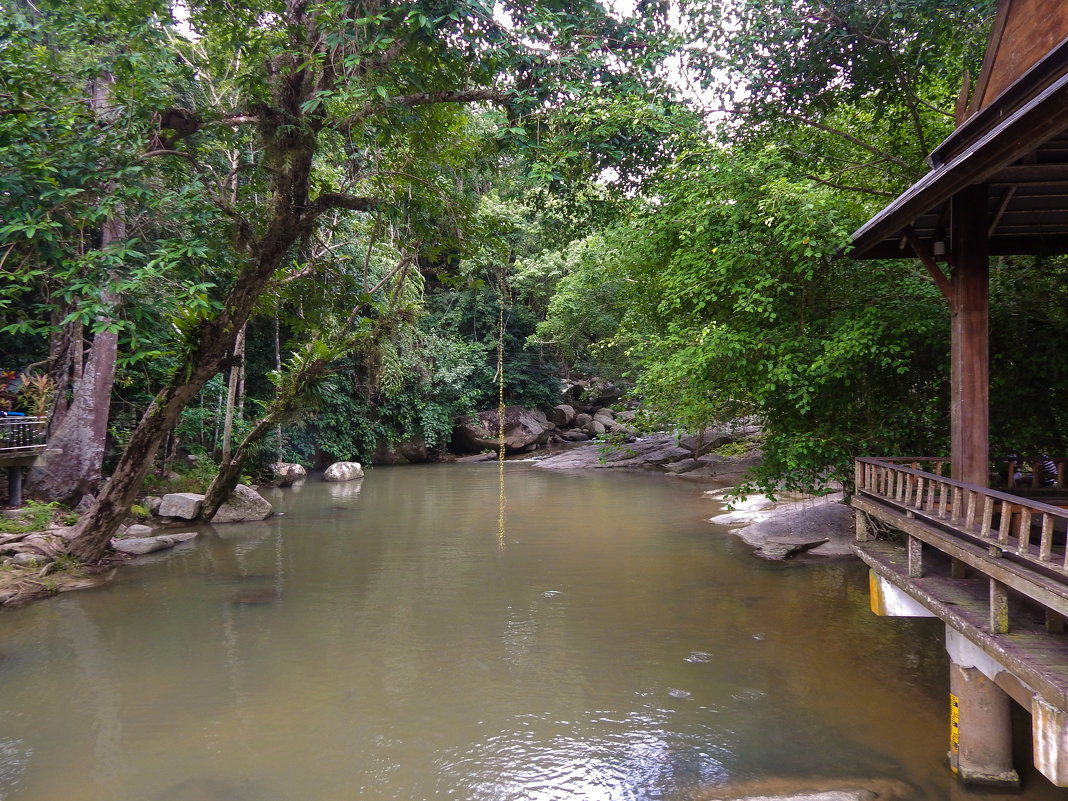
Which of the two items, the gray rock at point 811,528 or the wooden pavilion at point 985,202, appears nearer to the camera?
the wooden pavilion at point 985,202

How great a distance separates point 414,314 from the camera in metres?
20.3

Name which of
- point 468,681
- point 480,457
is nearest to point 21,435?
point 468,681

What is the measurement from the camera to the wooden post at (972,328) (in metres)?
5.45

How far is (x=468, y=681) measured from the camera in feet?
22.9

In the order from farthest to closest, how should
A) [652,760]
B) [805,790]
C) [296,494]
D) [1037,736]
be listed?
[296,494], [652,760], [805,790], [1037,736]

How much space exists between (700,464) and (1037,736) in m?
20.1

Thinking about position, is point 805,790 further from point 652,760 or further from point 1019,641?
point 1019,641

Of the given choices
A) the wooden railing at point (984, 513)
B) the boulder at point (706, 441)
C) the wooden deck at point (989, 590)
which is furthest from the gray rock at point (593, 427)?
the wooden deck at point (989, 590)

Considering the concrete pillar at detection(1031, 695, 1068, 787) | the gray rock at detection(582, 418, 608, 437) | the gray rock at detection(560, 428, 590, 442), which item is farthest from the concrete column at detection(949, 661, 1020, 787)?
the gray rock at detection(560, 428, 590, 442)

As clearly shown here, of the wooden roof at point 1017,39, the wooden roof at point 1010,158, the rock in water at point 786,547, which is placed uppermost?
the wooden roof at point 1017,39

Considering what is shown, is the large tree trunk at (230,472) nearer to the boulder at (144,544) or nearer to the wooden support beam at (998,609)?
the boulder at (144,544)

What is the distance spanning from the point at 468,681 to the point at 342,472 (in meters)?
17.5

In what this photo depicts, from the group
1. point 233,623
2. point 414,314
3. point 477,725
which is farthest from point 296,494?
point 477,725

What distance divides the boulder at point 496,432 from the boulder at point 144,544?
639 inches
